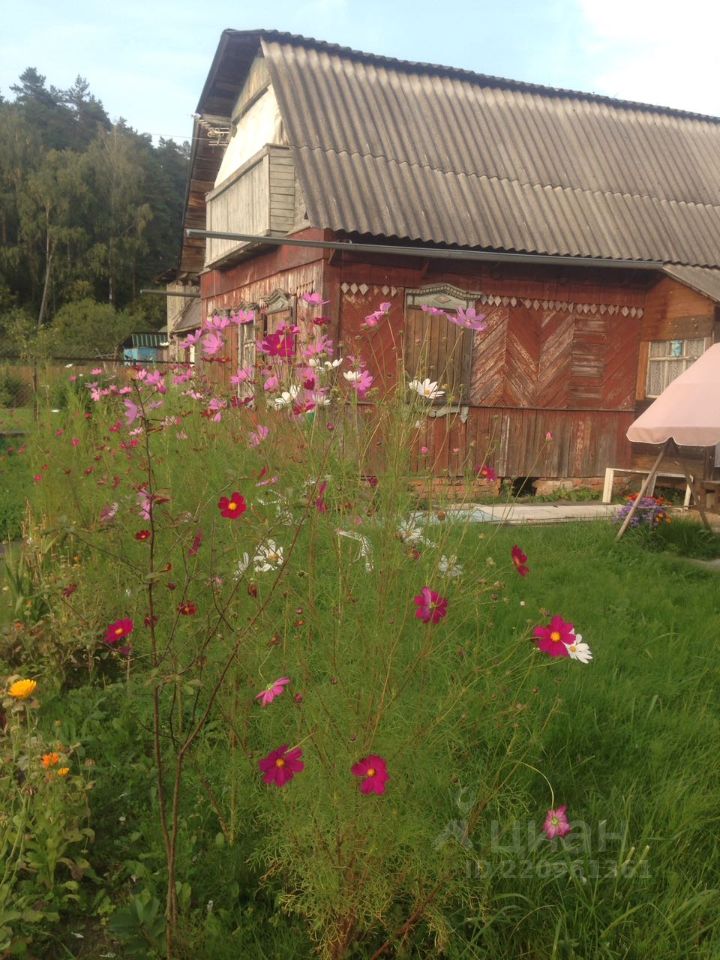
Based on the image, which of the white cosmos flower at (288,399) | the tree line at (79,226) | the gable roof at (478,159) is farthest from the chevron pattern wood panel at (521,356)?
the tree line at (79,226)

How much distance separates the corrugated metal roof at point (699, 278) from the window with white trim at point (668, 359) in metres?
0.64

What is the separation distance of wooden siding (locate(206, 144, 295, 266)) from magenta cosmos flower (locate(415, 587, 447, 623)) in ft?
26.9

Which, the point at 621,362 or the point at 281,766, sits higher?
the point at 621,362

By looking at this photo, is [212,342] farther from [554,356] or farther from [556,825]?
[554,356]

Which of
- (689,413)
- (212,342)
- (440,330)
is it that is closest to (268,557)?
(212,342)

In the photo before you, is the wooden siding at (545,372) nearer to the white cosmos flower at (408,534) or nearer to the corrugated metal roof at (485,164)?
the corrugated metal roof at (485,164)

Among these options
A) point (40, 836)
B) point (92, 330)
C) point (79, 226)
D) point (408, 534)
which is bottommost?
point (40, 836)

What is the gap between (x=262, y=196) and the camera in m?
9.16

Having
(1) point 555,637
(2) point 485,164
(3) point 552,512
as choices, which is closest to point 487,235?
(2) point 485,164

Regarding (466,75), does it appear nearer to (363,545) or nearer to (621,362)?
(621,362)

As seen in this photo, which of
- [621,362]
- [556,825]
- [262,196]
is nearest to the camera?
[556,825]

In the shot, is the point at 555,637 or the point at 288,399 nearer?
the point at 555,637

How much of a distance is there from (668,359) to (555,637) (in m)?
8.98

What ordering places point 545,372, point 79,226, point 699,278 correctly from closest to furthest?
point 699,278 → point 545,372 → point 79,226
